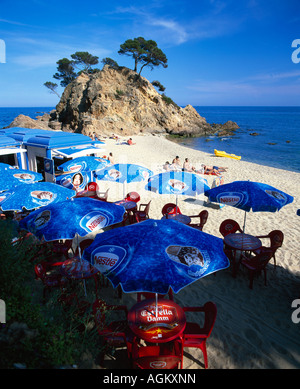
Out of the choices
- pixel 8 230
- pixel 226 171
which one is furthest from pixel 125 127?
pixel 8 230

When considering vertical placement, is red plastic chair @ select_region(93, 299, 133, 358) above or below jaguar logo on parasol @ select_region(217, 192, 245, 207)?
below

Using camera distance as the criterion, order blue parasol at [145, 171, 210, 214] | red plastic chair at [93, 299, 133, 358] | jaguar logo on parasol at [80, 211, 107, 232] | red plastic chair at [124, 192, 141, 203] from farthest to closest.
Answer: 1. red plastic chair at [124, 192, 141, 203]
2. blue parasol at [145, 171, 210, 214]
3. jaguar logo on parasol at [80, 211, 107, 232]
4. red plastic chair at [93, 299, 133, 358]

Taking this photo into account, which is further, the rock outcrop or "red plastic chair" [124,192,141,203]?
the rock outcrop

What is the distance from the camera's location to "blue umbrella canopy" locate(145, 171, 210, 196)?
6.85m

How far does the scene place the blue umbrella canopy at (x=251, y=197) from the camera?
5.79 metres

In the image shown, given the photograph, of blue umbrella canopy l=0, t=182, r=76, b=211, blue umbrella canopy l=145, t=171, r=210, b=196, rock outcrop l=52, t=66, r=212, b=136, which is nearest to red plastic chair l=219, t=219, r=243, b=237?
blue umbrella canopy l=145, t=171, r=210, b=196

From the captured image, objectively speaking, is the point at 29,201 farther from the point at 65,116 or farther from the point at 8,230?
the point at 65,116

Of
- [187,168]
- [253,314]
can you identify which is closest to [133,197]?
[253,314]

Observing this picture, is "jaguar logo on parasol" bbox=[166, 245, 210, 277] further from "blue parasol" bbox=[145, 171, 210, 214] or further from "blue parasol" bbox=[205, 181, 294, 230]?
"blue parasol" bbox=[145, 171, 210, 214]

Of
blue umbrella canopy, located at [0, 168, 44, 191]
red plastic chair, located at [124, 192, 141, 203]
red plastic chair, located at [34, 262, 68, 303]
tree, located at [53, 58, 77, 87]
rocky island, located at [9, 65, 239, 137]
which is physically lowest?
red plastic chair, located at [34, 262, 68, 303]

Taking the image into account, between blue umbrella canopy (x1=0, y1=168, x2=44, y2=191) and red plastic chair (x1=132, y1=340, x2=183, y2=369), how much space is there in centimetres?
650

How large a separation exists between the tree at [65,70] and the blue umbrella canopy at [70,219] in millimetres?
72837

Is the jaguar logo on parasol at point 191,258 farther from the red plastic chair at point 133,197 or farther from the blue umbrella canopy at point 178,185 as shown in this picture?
the red plastic chair at point 133,197
